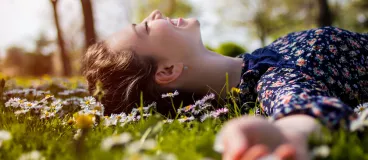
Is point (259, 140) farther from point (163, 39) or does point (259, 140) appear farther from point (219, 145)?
point (163, 39)

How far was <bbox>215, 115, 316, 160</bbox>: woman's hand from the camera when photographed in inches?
46.1

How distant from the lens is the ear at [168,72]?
2652 mm

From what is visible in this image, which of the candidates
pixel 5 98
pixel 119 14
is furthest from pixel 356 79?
pixel 119 14

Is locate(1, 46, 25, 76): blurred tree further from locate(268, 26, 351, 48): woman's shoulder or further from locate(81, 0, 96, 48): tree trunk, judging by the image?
locate(268, 26, 351, 48): woman's shoulder

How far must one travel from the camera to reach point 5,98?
3.30 m

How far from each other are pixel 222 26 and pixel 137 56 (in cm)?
3380

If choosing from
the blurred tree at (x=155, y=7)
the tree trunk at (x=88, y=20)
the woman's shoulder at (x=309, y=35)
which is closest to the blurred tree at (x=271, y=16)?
the blurred tree at (x=155, y=7)

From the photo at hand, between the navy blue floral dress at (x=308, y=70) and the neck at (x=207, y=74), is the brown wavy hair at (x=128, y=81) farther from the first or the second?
the navy blue floral dress at (x=308, y=70)

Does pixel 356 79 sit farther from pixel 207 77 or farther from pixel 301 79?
pixel 207 77

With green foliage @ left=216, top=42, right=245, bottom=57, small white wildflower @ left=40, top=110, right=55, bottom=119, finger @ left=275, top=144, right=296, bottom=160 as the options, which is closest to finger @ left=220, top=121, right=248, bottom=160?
finger @ left=275, top=144, right=296, bottom=160

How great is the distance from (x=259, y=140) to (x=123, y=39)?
1717mm

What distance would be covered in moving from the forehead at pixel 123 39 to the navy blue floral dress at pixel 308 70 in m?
0.82

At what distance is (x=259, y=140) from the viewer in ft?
4.01

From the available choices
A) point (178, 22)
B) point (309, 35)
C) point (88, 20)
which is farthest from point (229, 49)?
point (178, 22)
